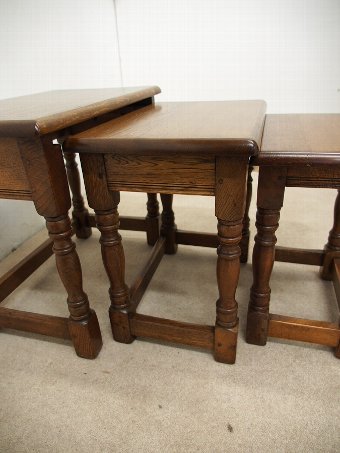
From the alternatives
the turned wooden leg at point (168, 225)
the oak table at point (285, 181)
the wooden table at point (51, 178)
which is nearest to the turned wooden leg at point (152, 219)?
the turned wooden leg at point (168, 225)

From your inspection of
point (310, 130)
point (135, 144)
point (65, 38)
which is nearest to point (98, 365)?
point (135, 144)

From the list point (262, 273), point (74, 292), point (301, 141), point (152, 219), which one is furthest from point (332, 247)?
point (74, 292)

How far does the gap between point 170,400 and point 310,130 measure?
78 cm

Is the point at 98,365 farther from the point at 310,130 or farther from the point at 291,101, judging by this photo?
the point at 291,101

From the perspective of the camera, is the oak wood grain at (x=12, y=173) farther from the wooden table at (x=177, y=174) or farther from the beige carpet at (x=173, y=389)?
the beige carpet at (x=173, y=389)

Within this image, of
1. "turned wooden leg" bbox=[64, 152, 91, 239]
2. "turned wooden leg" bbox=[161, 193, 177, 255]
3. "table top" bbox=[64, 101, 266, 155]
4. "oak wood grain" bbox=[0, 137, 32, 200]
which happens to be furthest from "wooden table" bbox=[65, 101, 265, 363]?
"turned wooden leg" bbox=[64, 152, 91, 239]

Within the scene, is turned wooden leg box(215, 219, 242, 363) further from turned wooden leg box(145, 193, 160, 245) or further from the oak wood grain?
turned wooden leg box(145, 193, 160, 245)

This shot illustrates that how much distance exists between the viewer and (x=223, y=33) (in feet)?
6.97

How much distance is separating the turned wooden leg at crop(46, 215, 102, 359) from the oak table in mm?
444

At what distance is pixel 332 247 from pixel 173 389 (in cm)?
73

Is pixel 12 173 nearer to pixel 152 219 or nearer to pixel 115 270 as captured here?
pixel 115 270

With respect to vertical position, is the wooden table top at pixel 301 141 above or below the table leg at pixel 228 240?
above

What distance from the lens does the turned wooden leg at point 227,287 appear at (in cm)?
74

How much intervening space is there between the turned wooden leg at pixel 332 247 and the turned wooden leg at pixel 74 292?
2.69 feet
